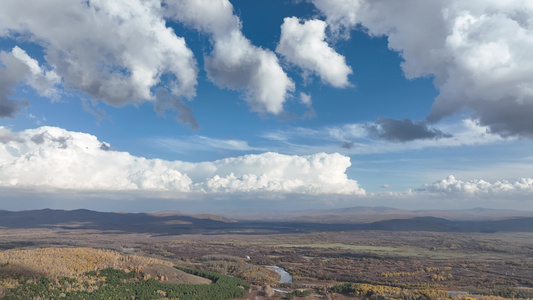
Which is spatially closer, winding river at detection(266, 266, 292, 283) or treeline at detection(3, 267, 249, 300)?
treeline at detection(3, 267, 249, 300)

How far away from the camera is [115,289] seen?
3316 centimetres

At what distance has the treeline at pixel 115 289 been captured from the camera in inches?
1158

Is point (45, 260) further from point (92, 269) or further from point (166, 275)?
point (166, 275)

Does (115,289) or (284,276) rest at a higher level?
(115,289)

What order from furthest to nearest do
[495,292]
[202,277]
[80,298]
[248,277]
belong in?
[248,277] → [495,292] → [202,277] → [80,298]

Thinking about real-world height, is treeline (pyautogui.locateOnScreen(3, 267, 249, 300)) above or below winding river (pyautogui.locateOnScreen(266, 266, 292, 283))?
above

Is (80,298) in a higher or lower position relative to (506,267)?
higher

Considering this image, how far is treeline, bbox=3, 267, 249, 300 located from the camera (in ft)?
96.5

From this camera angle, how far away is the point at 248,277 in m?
57.4

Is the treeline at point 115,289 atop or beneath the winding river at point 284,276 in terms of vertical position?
atop

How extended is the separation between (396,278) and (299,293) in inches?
1404

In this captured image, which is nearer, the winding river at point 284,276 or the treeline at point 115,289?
the treeline at point 115,289

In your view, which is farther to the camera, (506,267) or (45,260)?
(506,267)

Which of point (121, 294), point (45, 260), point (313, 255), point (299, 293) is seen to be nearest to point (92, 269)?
point (45, 260)
